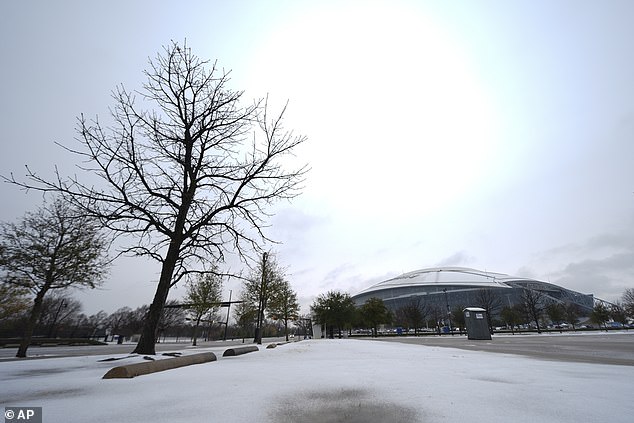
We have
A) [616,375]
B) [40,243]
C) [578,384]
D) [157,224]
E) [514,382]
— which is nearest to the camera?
[578,384]

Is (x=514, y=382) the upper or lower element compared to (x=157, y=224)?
lower

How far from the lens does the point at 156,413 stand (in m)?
2.36

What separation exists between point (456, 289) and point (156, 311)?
10777 cm

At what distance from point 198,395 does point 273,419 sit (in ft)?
3.79

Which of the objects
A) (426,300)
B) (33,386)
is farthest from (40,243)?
(426,300)

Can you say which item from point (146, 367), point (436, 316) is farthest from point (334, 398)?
point (436, 316)

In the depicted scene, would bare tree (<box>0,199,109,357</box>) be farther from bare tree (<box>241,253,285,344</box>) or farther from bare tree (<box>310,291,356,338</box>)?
bare tree (<box>310,291,356,338</box>)

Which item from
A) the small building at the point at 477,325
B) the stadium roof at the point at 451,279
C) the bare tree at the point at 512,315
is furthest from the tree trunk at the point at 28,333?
the stadium roof at the point at 451,279

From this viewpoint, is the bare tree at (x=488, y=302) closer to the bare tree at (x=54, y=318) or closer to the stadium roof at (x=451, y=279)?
the stadium roof at (x=451, y=279)

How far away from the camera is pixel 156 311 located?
342 inches

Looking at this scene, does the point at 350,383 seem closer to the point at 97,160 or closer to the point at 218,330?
the point at 97,160

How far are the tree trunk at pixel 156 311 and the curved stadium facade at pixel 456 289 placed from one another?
9255 cm

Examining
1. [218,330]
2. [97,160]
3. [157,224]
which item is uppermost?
[97,160]

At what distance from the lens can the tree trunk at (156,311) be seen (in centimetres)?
852
